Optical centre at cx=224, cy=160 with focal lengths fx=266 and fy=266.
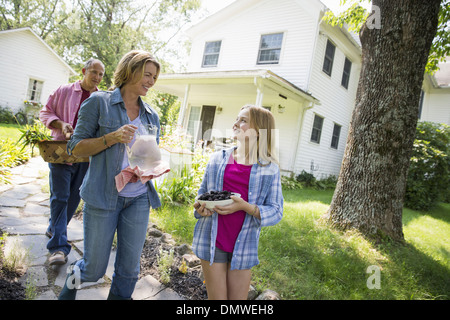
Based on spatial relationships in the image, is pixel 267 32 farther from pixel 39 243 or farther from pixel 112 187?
pixel 112 187

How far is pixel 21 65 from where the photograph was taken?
49.7 feet

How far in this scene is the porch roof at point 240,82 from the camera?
27.3ft

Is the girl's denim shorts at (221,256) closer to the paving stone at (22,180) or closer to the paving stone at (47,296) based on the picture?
the paving stone at (47,296)

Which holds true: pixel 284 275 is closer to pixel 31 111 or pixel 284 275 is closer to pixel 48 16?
pixel 31 111

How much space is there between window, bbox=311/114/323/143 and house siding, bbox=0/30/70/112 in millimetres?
15871

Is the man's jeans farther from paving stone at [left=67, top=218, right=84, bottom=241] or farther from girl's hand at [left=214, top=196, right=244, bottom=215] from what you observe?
girl's hand at [left=214, top=196, right=244, bottom=215]

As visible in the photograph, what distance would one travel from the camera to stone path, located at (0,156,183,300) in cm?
227

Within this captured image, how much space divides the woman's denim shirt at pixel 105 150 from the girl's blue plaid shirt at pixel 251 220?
0.61 metres

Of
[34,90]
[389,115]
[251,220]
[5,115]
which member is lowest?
[251,220]

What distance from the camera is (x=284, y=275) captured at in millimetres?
2871

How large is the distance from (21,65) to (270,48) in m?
14.1

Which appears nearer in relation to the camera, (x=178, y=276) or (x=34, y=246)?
(x=178, y=276)

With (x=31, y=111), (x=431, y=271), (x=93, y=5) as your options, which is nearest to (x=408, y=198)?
(x=431, y=271)

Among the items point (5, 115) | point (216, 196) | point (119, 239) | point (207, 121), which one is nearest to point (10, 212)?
point (119, 239)
